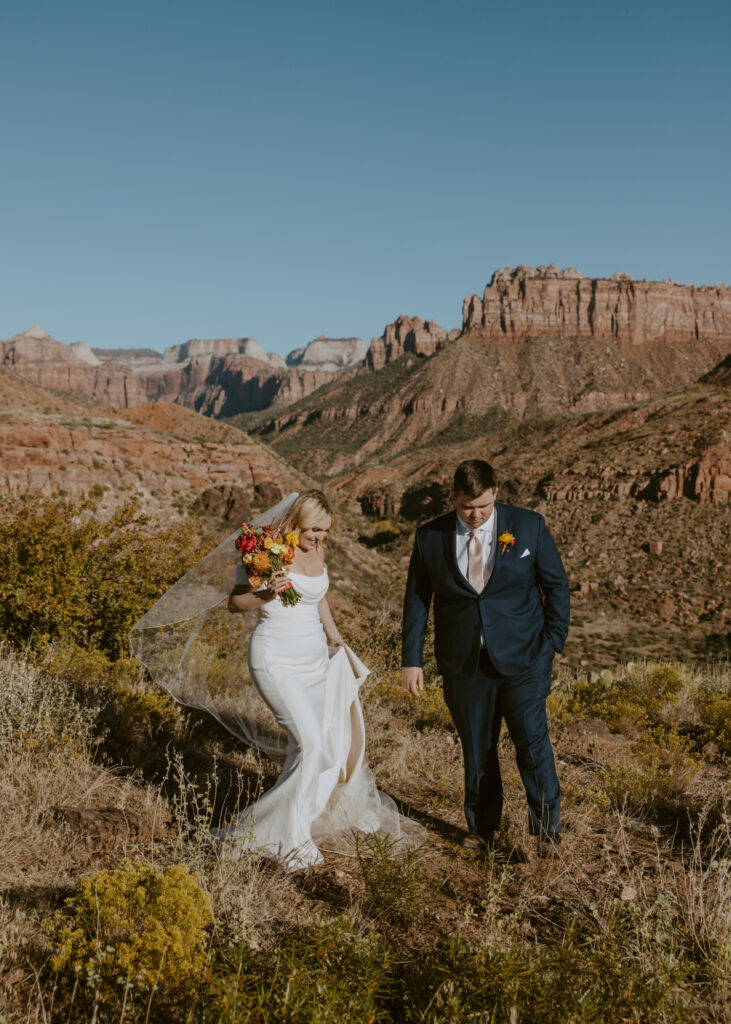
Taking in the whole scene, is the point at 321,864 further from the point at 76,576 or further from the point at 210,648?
the point at 76,576

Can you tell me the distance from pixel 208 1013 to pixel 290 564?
1.90m

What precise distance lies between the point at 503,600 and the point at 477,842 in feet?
4.25

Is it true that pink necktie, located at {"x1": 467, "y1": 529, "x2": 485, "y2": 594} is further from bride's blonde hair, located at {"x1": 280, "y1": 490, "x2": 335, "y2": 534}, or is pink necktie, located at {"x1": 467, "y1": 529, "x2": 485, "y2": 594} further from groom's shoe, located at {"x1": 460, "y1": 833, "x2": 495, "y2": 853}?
groom's shoe, located at {"x1": 460, "y1": 833, "x2": 495, "y2": 853}

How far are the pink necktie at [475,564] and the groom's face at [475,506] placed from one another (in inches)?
2.9

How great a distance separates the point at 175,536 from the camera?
23.9 feet

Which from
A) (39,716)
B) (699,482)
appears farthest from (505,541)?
(699,482)

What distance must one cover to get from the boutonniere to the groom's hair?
0.79 ft

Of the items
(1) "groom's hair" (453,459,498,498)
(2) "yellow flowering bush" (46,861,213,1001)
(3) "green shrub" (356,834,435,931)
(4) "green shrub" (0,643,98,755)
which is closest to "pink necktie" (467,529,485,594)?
(1) "groom's hair" (453,459,498,498)

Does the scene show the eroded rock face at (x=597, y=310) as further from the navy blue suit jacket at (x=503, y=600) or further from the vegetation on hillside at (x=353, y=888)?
the navy blue suit jacket at (x=503, y=600)

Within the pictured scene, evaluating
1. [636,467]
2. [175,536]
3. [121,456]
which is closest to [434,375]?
[636,467]

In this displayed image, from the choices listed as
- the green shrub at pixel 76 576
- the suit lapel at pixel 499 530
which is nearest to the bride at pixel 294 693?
the suit lapel at pixel 499 530

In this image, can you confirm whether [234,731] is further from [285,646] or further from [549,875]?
[549,875]

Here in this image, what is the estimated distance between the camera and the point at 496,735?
10.9ft

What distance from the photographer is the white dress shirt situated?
10.4ft
